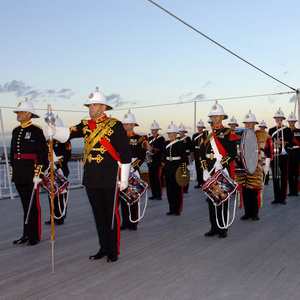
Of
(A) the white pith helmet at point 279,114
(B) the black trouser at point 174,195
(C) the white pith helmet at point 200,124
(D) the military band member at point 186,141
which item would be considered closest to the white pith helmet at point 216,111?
(B) the black trouser at point 174,195

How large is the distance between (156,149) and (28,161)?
5296mm

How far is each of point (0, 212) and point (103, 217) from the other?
14.0 feet

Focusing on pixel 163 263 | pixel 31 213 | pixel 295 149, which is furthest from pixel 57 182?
pixel 295 149

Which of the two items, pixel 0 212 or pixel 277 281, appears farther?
pixel 0 212

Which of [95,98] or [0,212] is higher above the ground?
[95,98]

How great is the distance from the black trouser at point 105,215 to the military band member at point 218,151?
1.72m

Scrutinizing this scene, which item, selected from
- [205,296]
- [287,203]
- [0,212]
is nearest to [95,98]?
[205,296]

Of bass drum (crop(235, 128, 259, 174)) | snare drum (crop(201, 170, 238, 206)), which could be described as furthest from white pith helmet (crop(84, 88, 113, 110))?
bass drum (crop(235, 128, 259, 174))

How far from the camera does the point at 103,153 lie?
464 centimetres

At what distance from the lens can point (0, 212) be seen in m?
8.30

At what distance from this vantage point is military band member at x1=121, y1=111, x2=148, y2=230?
6.64 meters

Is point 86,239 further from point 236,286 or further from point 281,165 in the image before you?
point 281,165

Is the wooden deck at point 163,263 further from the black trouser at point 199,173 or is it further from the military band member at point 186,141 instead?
the black trouser at point 199,173

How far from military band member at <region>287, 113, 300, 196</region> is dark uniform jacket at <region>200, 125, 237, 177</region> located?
176 inches
